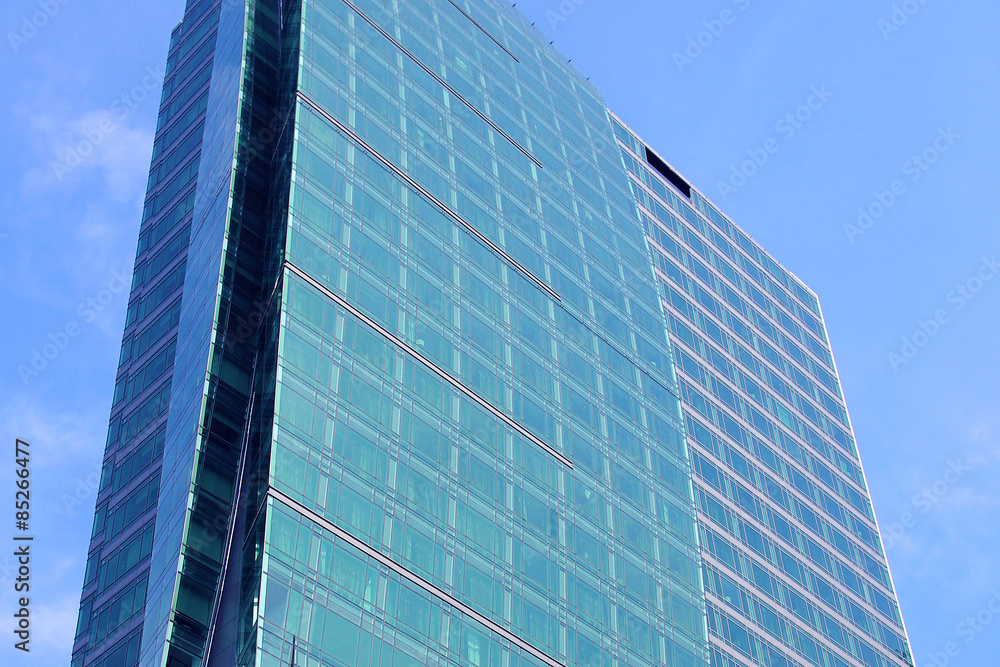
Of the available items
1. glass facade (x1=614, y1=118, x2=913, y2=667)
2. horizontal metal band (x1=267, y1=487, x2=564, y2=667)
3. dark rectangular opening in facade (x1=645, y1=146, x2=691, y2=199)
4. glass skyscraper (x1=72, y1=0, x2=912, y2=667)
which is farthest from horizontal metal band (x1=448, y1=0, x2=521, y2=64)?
horizontal metal band (x1=267, y1=487, x2=564, y2=667)

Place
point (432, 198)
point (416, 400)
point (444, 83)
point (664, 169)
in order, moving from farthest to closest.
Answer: point (664, 169), point (444, 83), point (432, 198), point (416, 400)

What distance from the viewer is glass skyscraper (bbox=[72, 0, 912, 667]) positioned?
177ft

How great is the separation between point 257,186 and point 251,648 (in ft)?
85.8

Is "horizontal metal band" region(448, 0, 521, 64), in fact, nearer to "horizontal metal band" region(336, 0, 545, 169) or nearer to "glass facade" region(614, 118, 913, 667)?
"horizontal metal band" region(336, 0, 545, 169)

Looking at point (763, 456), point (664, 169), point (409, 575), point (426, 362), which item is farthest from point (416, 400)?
point (664, 169)

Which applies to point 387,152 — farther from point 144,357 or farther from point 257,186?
point 144,357

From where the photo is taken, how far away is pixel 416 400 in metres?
61.6

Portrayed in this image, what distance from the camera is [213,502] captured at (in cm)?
5447

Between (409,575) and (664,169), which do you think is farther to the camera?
(664,169)

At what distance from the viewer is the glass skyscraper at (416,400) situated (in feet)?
177

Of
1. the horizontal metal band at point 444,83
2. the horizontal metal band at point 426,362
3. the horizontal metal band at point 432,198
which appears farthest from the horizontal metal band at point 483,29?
the horizontal metal band at point 426,362

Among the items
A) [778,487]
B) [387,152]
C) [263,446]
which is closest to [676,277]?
[778,487]

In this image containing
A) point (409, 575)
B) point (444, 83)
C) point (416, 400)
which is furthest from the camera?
point (444, 83)

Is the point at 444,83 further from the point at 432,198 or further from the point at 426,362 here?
the point at 426,362
